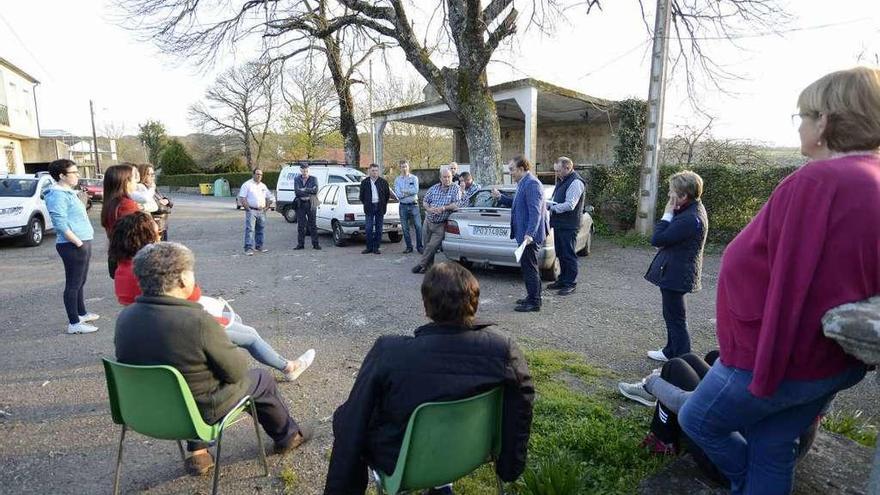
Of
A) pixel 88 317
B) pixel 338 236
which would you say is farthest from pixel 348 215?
pixel 88 317

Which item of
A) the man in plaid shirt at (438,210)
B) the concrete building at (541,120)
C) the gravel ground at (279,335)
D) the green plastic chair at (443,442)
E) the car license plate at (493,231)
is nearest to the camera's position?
the green plastic chair at (443,442)

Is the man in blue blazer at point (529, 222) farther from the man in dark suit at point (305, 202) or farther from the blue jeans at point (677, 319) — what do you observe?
the man in dark suit at point (305, 202)

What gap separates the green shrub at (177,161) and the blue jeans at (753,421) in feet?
171

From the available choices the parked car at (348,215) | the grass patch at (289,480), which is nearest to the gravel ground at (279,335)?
the grass patch at (289,480)

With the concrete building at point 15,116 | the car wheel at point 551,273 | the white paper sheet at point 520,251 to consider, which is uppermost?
the concrete building at point 15,116

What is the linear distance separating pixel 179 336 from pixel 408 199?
26.0 ft

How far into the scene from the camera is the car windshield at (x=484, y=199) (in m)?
8.02

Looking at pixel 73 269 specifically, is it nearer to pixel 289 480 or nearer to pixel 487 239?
pixel 289 480

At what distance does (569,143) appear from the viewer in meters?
21.4

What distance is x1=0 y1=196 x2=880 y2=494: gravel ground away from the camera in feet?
9.71

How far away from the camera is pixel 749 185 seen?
10.5m

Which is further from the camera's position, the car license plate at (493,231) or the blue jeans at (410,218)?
the blue jeans at (410,218)

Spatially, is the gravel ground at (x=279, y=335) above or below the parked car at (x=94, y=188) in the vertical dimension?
below

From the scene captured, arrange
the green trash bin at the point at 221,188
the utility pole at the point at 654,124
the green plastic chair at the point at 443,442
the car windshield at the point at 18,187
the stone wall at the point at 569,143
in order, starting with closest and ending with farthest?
the green plastic chair at the point at 443,442, the utility pole at the point at 654,124, the car windshield at the point at 18,187, the stone wall at the point at 569,143, the green trash bin at the point at 221,188
